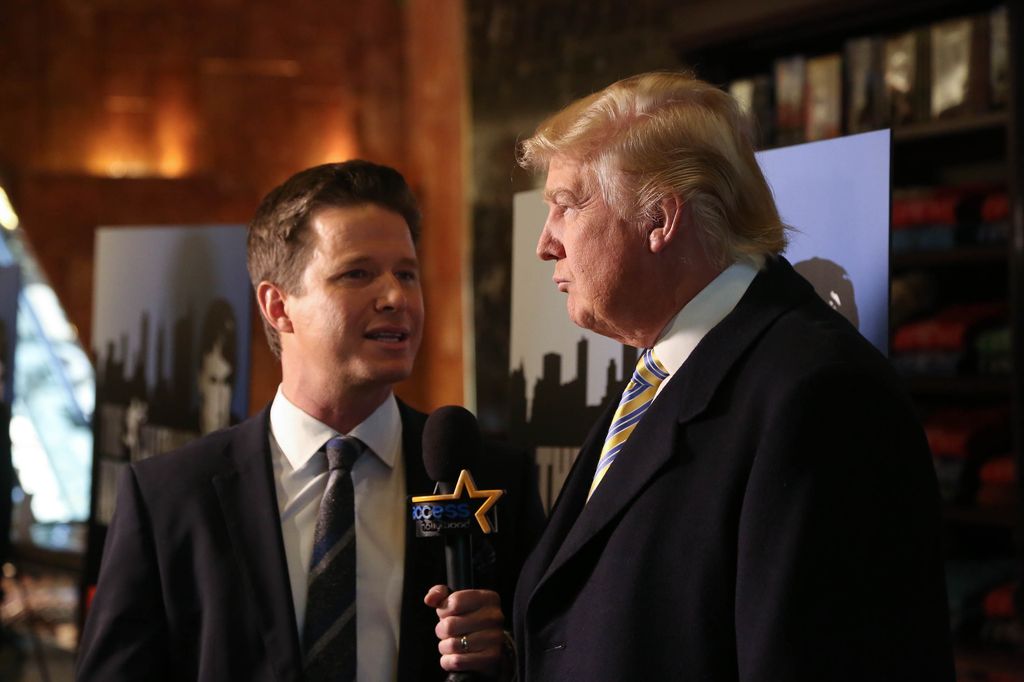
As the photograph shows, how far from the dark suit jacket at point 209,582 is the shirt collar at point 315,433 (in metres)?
0.05

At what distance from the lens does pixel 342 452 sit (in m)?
1.76

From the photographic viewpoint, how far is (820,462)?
1146 mm

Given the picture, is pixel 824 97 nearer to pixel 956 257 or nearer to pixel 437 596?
pixel 956 257

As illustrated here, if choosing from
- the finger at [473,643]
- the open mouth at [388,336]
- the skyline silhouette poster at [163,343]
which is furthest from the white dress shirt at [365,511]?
the skyline silhouette poster at [163,343]

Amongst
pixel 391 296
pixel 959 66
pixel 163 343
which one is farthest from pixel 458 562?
pixel 959 66

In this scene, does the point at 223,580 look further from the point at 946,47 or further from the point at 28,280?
the point at 28,280

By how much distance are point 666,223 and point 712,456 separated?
0.32 m

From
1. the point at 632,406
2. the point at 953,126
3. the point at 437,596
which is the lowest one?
the point at 437,596

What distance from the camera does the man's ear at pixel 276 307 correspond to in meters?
1.90

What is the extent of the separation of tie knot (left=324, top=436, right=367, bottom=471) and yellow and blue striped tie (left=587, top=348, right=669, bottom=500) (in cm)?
47

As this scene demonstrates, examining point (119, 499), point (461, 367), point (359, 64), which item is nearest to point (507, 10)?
point (359, 64)

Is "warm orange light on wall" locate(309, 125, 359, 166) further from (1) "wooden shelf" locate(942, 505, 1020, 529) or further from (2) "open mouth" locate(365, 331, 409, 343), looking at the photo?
(2) "open mouth" locate(365, 331, 409, 343)

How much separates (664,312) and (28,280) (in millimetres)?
5173

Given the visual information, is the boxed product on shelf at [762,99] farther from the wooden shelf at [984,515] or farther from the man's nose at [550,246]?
the man's nose at [550,246]
